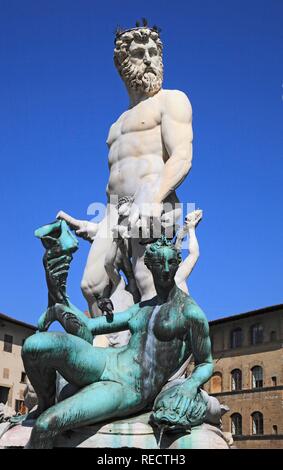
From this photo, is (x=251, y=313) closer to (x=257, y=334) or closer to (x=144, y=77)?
(x=257, y=334)

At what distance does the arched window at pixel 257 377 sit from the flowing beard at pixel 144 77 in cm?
4332

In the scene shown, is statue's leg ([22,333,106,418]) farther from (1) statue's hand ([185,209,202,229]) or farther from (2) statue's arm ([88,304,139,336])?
(1) statue's hand ([185,209,202,229])

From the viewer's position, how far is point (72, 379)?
10.6 ft

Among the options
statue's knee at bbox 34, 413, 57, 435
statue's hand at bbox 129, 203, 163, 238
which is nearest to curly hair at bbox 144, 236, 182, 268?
statue's knee at bbox 34, 413, 57, 435

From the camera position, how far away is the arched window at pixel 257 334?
1928 inches

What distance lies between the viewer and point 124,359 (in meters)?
3.40

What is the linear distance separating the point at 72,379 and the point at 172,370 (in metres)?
0.51

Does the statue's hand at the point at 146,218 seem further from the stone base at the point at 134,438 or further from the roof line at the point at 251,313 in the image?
the roof line at the point at 251,313

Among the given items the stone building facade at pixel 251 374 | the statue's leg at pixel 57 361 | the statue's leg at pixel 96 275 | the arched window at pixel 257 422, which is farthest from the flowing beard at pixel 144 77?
the arched window at pixel 257 422

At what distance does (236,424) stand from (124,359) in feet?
159

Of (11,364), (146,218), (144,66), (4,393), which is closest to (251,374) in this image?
(11,364)

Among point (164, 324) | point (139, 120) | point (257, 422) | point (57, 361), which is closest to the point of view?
point (57, 361)

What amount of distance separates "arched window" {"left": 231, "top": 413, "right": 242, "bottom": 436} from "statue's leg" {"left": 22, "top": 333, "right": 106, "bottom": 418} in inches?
1875
